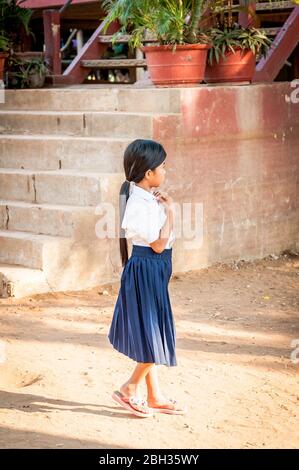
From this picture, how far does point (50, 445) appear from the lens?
431cm

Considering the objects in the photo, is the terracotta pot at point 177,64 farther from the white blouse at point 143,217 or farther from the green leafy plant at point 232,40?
the white blouse at point 143,217

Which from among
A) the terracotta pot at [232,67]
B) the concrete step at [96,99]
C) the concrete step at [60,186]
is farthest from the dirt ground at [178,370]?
the terracotta pot at [232,67]

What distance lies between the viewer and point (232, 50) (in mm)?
8531

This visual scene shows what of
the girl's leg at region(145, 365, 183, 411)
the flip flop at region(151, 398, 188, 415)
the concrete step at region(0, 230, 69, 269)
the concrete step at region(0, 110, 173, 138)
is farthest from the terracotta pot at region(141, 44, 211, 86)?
the flip flop at region(151, 398, 188, 415)

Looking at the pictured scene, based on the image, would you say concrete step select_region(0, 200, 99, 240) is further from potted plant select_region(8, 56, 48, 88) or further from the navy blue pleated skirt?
the navy blue pleated skirt

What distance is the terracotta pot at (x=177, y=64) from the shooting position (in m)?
8.21

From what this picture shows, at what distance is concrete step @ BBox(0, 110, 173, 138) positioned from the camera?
796cm

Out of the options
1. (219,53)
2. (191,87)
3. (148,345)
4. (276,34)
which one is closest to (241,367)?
(148,345)

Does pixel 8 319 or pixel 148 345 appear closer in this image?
pixel 148 345

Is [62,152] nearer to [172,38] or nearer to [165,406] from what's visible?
[172,38]

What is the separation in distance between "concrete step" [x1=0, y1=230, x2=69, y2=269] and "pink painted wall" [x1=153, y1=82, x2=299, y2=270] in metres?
1.27

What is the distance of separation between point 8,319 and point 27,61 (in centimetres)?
386
